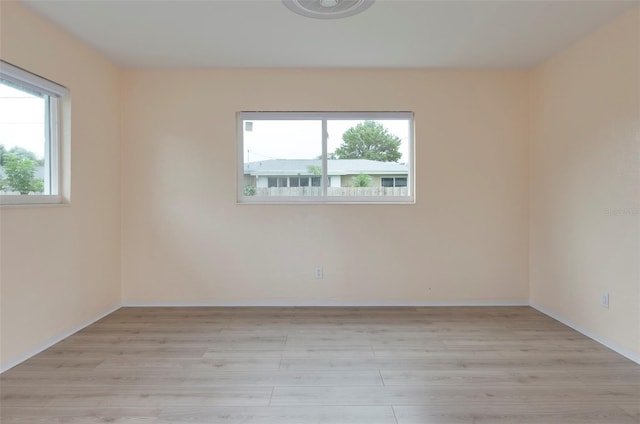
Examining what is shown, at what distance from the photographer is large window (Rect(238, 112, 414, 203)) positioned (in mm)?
3699

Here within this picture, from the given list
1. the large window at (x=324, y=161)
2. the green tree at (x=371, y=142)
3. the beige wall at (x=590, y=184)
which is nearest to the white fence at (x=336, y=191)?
the large window at (x=324, y=161)

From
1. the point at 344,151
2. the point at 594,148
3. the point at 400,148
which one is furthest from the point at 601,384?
the point at 344,151

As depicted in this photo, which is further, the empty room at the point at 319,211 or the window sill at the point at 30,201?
the window sill at the point at 30,201

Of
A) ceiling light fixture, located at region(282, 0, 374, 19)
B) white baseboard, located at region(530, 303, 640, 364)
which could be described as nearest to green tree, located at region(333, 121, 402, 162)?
ceiling light fixture, located at region(282, 0, 374, 19)

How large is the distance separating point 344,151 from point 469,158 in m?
1.27

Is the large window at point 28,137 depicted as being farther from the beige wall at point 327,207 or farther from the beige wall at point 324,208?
the beige wall at point 324,208

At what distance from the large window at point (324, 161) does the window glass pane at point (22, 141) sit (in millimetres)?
1635

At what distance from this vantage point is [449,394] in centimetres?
200

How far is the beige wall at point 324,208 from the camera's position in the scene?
3.58 metres

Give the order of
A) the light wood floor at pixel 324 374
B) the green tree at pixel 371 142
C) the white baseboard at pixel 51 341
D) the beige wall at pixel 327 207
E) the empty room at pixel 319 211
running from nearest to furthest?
the light wood floor at pixel 324 374
the empty room at pixel 319 211
the white baseboard at pixel 51 341
the beige wall at pixel 327 207
the green tree at pixel 371 142

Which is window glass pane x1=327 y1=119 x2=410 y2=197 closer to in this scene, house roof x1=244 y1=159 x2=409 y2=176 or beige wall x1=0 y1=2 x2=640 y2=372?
house roof x1=244 y1=159 x2=409 y2=176

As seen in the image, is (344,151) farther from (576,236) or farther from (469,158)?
(576,236)

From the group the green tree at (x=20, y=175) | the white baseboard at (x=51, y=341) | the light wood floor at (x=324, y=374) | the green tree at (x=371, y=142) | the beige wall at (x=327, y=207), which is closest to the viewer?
the light wood floor at (x=324, y=374)

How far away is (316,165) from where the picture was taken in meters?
3.72
